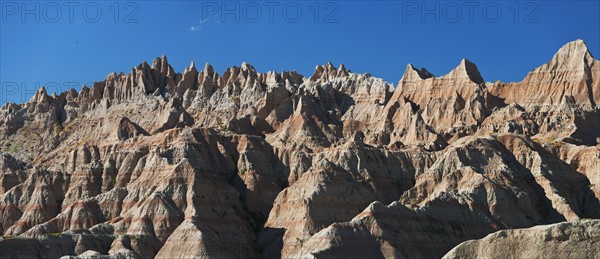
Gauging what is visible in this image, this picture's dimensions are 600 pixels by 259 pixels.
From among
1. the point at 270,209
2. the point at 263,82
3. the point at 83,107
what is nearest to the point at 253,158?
the point at 270,209

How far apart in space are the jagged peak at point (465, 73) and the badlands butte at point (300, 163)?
254mm

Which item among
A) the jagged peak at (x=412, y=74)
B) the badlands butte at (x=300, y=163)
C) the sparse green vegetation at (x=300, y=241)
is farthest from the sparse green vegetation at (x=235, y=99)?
the sparse green vegetation at (x=300, y=241)

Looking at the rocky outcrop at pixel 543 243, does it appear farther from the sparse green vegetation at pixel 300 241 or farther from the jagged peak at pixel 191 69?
the jagged peak at pixel 191 69

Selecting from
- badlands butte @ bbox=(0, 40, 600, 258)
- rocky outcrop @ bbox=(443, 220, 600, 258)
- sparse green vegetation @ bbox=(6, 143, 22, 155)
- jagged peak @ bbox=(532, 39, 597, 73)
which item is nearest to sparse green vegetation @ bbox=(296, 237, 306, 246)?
badlands butte @ bbox=(0, 40, 600, 258)

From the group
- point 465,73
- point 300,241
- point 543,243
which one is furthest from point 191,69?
point 543,243

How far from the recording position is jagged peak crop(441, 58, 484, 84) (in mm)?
173000

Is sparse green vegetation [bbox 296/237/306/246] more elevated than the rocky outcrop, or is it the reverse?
sparse green vegetation [bbox 296/237/306/246]

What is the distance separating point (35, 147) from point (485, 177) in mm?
86068

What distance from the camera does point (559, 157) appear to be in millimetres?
137375

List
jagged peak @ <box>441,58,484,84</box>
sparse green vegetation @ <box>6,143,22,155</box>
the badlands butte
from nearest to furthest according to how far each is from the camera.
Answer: the badlands butte, jagged peak @ <box>441,58,484,84</box>, sparse green vegetation @ <box>6,143,22,155</box>

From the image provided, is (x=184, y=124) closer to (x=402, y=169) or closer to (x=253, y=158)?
(x=253, y=158)

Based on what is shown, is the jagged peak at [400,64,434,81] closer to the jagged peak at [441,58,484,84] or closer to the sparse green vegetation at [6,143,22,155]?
the jagged peak at [441,58,484,84]

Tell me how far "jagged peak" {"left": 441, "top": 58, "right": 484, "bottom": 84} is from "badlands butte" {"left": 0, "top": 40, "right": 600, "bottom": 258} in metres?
0.25

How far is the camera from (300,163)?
139000 mm
